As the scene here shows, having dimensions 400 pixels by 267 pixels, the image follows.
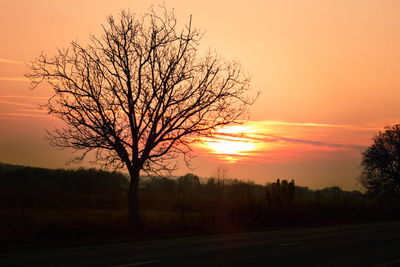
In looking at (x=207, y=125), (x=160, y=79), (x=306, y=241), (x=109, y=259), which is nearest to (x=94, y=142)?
(x=160, y=79)

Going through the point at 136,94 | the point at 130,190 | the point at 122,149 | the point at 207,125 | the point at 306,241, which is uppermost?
the point at 136,94

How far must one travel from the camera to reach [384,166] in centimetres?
6800

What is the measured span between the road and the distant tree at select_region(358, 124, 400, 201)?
57.2 meters

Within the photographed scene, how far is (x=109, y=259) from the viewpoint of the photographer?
1067cm

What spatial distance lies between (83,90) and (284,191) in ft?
95.3

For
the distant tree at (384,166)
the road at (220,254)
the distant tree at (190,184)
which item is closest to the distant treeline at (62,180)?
the distant tree at (190,184)

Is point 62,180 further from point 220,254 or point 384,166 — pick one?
point 220,254

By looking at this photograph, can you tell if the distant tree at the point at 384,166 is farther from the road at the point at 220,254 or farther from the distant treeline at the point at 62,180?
the road at the point at 220,254

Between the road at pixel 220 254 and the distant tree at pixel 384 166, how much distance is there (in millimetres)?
57201

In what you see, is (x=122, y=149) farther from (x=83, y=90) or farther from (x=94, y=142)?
(x=83, y=90)

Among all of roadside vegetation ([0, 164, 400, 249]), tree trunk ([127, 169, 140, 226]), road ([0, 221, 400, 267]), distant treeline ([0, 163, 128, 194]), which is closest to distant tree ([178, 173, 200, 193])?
distant treeline ([0, 163, 128, 194])

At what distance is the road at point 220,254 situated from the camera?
33.6 feet

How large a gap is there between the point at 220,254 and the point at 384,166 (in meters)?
64.1

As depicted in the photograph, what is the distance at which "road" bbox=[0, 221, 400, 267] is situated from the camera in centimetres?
1025
